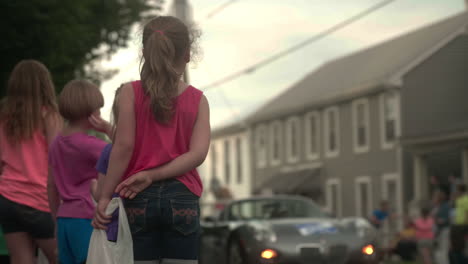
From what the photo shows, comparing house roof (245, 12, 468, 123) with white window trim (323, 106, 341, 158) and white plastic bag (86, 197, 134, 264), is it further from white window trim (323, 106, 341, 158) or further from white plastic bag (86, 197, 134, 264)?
white plastic bag (86, 197, 134, 264)

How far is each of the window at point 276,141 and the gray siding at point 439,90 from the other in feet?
37.4

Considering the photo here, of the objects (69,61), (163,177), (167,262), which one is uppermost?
(69,61)

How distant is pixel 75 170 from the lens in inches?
194

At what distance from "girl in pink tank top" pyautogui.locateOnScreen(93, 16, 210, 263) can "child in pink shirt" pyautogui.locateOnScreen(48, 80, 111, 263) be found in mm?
936

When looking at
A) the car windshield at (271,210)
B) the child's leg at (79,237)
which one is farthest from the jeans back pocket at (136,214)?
the car windshield at (271,210)

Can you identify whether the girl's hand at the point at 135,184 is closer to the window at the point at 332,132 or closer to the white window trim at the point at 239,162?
the window at the point at 332,132

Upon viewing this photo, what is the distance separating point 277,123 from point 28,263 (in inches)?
1564

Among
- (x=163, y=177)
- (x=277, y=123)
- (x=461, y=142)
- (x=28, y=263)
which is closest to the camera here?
(x=163, y=177)

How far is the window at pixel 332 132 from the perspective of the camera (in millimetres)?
38406

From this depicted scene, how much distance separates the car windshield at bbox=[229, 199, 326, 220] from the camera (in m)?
12.8

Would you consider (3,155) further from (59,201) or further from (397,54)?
(397,54)

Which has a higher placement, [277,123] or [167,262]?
[277,123]

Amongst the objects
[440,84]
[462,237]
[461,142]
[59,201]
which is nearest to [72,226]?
[59,201]

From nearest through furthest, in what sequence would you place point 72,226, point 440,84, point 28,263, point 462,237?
point 72,226, point 28,263, point 462,237, point 440,84
